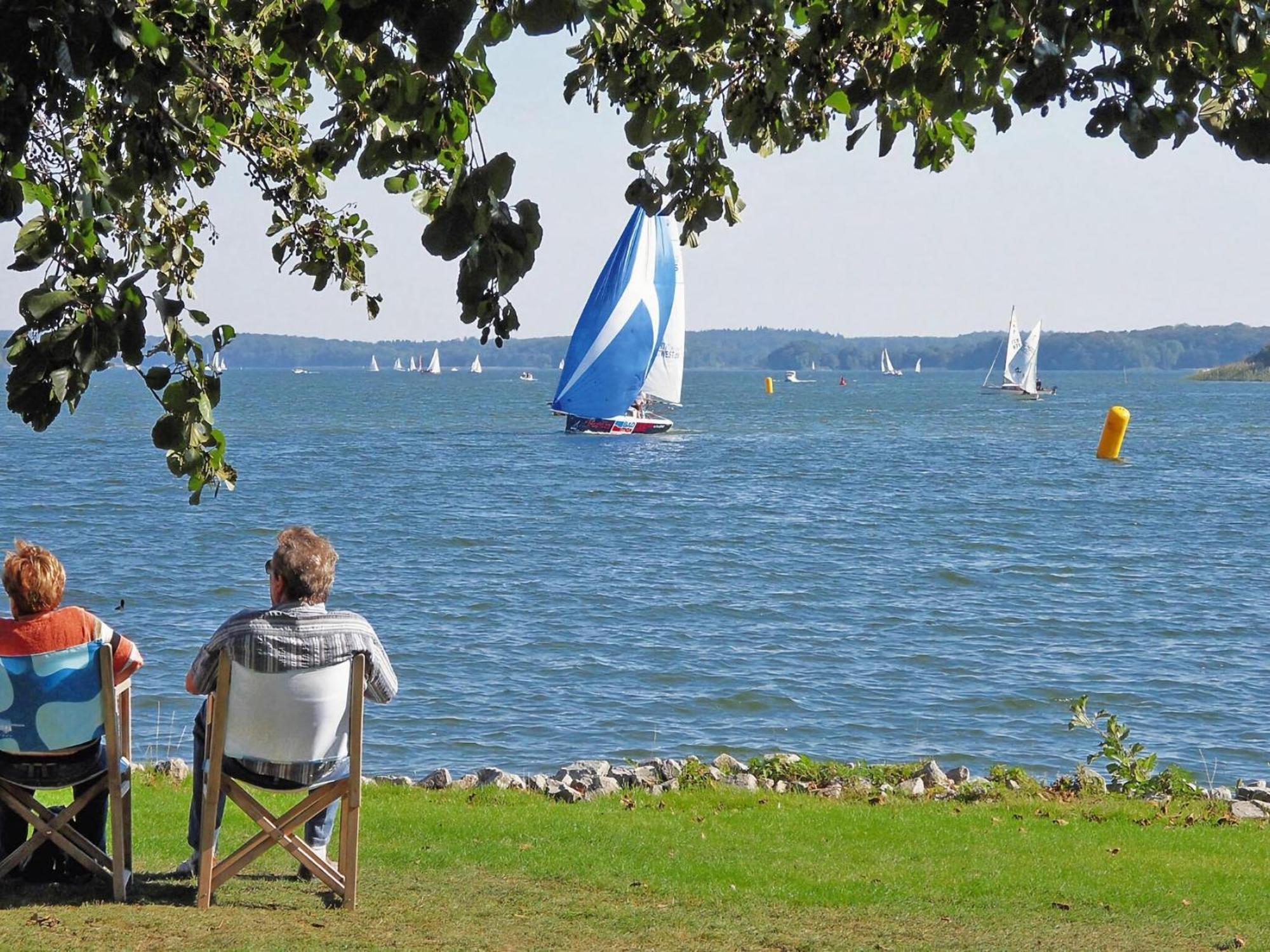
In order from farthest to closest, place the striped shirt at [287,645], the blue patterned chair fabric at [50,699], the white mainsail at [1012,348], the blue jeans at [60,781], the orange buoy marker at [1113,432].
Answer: the white mainsail at [1012,348]
the orange buoy marker at [1113,432]
the blue jeans at [60,781]
the blue patterned chair fabric at [50,699]
the striped shirt at [287,645]

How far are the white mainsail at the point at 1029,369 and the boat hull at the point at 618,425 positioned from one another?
5383cm

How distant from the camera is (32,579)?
188 inches

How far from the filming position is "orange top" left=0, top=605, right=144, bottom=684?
479 cm

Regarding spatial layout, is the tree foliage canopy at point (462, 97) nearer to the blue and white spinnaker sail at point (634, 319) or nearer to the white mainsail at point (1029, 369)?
the blue and white spinnaker sail at point (634, 319)

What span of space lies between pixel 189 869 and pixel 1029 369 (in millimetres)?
110591

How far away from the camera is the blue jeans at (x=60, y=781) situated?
191 inches

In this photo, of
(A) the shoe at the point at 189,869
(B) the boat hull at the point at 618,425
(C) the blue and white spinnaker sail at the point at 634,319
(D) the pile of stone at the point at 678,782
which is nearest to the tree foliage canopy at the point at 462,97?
(A) the shoe at the point at 189,869

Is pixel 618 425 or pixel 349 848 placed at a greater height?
pixel 349 848

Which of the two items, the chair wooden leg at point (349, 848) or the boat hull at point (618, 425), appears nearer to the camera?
the chair wooden leg at point (349, 848)

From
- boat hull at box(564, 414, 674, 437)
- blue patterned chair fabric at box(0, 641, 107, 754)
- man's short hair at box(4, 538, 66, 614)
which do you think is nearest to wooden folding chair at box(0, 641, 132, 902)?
blue patterned chair fabric at box(0, 641, 107, 754)

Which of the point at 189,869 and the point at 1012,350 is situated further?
the point at 1012,350

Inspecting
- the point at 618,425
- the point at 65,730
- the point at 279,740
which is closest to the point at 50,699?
the point at 65,730

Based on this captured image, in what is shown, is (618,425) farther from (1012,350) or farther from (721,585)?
(1012,350)

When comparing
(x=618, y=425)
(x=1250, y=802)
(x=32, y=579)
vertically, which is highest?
(x=32, y=579)
